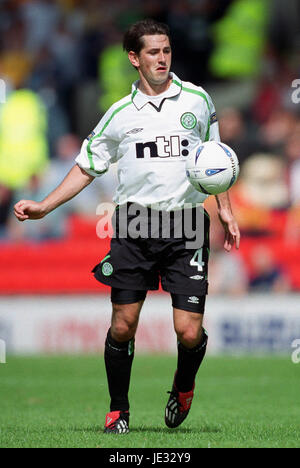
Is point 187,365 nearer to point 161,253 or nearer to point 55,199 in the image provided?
point 161,253

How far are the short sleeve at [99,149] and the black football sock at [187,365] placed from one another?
127 cm

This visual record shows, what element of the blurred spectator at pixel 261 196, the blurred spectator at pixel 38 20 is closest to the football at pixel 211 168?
the blurred spectator at pixel 261 196

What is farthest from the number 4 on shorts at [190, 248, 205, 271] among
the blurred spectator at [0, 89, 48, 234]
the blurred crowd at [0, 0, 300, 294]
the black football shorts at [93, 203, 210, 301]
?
the blurred spectator at [0, 89, 48, 234]

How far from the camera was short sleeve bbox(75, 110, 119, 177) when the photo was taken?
6.76 meters

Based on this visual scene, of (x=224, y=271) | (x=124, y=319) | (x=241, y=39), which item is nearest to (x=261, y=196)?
(x=224, y=271)

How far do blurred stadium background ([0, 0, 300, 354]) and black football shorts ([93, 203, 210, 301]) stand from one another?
630 centimetres

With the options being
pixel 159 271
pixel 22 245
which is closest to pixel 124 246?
pixel 159 271

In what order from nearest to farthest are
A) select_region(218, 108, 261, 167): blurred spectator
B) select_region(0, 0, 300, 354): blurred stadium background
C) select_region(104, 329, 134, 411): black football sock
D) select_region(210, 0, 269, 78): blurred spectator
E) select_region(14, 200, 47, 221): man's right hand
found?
select_region(14, 200, 47, 221): man's right hand < select_region(104, 329, 134, 411): black football sock < select_region(0, 0, 300, 354): blurred stadium background < select_region(218, 108, 261, 167): blurred spectator < select_region(210, 0, 269, 78): blurred spectator

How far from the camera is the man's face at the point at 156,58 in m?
6.64

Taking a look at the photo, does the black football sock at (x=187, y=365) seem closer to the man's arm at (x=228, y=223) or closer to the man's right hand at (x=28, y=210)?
the man's arm at (x=228, y=223)

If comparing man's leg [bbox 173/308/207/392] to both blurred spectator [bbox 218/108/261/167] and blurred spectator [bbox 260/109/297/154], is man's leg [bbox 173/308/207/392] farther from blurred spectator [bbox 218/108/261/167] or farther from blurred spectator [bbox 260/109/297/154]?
blurred spectator [bbox 260/109/297/154]

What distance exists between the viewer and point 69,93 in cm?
1725

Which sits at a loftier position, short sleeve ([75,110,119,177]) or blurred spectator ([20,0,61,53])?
blurred spectator ([20,0,61,53])

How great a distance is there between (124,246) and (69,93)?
10877 mm
